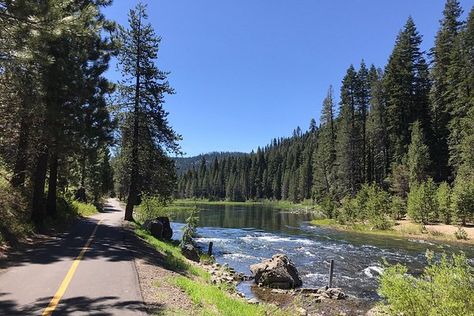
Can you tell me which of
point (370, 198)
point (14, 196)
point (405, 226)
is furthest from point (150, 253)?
point (370, 198)

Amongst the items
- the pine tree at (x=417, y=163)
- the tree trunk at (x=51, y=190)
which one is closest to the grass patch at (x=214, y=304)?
the tree trunk at (x=51, y=190)

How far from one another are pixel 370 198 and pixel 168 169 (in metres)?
27.7

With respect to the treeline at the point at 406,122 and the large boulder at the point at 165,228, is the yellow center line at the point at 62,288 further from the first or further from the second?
the treeline at the point at 406,122

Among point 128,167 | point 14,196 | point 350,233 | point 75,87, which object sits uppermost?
point 75,87

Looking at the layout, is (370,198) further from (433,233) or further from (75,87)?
(75,87)

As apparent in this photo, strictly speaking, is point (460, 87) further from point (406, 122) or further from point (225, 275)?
point (225, 275)

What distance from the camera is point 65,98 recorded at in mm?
18172

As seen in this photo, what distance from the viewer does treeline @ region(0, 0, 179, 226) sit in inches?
376

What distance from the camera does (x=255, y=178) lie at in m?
162

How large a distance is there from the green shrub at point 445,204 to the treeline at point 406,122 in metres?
1.61

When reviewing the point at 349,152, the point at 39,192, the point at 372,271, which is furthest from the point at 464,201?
the point at 39,192

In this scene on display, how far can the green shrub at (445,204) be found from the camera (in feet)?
129

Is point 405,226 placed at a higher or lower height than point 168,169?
lower

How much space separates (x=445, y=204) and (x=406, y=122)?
26.1 m
